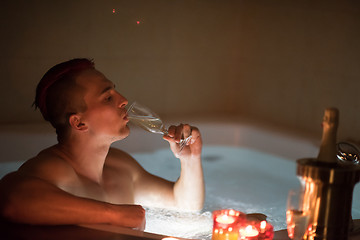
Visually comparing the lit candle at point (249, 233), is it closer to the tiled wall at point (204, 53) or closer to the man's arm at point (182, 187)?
the man's arm at point (182, 187)

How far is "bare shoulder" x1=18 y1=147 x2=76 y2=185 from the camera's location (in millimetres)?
1274

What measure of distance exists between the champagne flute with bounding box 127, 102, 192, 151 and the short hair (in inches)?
5.5

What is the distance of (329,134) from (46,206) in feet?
2.05

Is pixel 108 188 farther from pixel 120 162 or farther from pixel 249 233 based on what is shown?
pixel 249 233

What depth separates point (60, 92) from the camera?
1390 mm

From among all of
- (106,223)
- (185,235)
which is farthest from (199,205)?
(106,223)

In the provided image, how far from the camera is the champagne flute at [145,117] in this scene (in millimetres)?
1446

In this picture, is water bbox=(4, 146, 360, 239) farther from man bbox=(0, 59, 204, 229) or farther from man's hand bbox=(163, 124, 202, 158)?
man's hand bbox=(163, 124, 202, 158)

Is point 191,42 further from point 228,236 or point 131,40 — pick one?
point 228,236

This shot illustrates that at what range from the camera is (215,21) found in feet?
9.78

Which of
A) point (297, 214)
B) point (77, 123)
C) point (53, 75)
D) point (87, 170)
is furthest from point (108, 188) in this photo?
point (297, 214)

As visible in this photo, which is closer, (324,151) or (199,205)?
(324,151)

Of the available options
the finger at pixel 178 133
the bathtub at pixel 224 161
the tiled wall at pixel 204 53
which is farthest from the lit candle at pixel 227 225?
the tiled wall at pixel 204 53

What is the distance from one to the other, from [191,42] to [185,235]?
4.97ft
